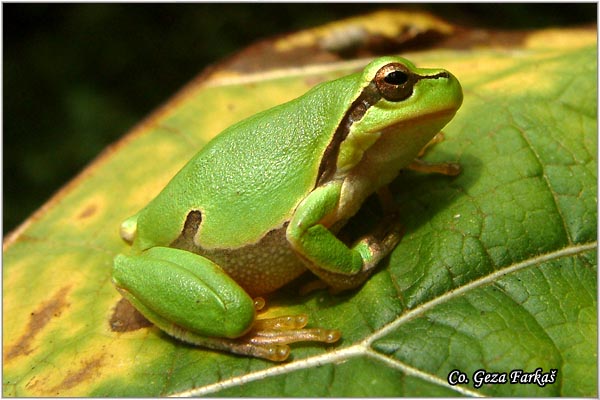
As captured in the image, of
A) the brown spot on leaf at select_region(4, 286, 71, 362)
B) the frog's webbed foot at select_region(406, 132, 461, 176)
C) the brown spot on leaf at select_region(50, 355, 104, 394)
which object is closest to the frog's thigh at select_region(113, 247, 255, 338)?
the brown spot on leaf at select_region(50, 355, 104, 394)

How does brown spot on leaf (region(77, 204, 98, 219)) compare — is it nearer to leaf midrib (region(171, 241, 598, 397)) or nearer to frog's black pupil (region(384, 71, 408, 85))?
leaf midrib (region(171, 241, 598, 397))

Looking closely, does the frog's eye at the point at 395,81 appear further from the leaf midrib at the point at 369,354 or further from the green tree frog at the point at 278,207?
the leaf midrib at the point at 369,354

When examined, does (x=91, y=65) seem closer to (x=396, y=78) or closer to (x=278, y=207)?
(x=278, y=207)

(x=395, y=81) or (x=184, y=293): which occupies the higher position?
(x=395, y=81)

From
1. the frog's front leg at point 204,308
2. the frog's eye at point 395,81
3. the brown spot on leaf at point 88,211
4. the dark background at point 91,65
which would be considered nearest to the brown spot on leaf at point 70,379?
the frog's front leg at point 204,308

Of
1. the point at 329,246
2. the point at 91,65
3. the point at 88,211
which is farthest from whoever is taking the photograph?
the point at 91,65

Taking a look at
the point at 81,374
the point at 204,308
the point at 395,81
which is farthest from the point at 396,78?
the point at 81,374

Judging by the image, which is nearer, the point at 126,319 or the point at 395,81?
the point at 395,81

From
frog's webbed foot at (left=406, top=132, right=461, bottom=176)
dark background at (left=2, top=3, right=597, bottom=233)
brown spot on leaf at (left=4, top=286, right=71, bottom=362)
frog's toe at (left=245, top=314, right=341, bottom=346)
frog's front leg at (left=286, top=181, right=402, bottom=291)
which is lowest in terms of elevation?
brown spot on leaf at (left=4, top=286, right=71, bottom=362)
